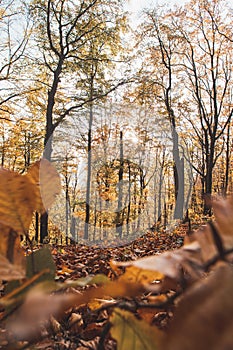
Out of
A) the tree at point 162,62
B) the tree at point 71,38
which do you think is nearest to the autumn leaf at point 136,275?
the tree at point 71,38

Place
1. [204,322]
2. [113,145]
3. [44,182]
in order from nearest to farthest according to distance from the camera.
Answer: [204,322], [44,182], [113,145]

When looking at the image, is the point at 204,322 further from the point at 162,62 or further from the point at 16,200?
the point at 162,62

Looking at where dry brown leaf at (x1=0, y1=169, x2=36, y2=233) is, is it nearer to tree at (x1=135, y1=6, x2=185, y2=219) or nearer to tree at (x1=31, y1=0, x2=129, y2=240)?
tree at (x1=31, y1=0, x2=129, y2=240)

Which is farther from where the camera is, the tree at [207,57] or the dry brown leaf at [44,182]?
the tree at [207,57]

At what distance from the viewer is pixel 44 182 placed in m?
0.16

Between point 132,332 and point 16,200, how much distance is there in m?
0.08

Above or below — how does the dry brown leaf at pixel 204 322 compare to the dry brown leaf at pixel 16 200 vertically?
below

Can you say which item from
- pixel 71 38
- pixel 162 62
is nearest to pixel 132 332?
pixel 71 38

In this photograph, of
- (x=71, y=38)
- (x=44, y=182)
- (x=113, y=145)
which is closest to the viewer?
(x=44, y=182)

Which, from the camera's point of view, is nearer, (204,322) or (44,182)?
(204,322)

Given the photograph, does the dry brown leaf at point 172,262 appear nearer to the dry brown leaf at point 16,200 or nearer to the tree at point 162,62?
the dry brown leaf at point 16,200

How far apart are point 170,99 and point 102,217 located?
4.72 meters

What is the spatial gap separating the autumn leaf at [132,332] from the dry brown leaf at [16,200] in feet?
0.20

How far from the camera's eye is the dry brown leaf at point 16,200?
0.14 meters
